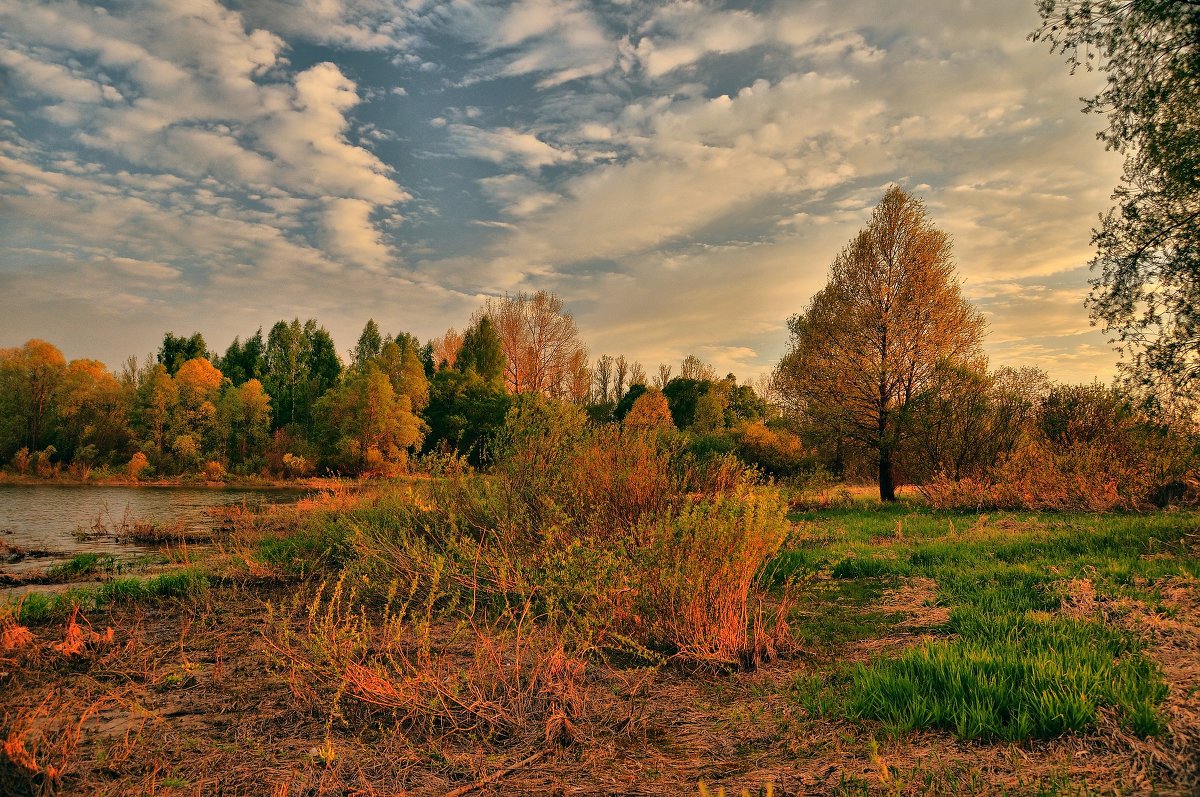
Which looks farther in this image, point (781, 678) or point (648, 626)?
point (648, 626)

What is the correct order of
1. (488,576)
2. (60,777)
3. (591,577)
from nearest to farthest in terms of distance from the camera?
(60,777), (591,577), (488,576)

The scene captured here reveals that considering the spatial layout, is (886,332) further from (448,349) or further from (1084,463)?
(448,349)

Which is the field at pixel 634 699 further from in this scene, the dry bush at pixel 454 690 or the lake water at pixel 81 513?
the lake water at pixel 81 513

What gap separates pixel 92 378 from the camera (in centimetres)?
4466

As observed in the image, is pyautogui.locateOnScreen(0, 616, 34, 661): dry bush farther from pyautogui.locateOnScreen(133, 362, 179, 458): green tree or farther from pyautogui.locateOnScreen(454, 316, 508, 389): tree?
pyautogui.locateOnScreen(133, 362, 179, 458): green tree

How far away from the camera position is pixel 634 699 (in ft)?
14.7

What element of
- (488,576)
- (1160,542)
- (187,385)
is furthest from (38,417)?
(1160,542)

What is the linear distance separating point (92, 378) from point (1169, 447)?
2330 inches

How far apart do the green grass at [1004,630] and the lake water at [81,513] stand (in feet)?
45.6

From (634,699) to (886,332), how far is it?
756 inches

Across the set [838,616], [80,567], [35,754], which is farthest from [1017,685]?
[80,567]

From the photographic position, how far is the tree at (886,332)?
20.0 metres

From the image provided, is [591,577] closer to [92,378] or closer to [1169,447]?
[1169,447]

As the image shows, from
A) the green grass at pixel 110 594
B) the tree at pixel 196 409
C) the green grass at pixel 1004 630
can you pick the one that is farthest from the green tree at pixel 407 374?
the green grass at pixel 1004 630
